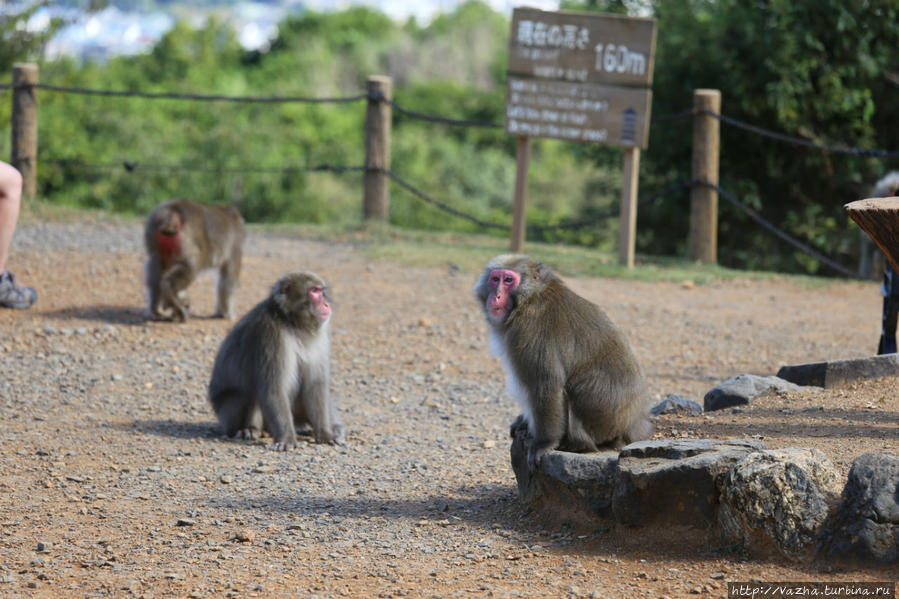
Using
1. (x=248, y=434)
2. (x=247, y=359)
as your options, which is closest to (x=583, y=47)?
(x=247, y=359)

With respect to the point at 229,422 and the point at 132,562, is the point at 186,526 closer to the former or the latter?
the point at 132,562

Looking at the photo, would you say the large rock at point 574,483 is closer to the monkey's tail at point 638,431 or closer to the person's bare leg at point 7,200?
the monkey's tail at point 638,431

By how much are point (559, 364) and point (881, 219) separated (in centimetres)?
126

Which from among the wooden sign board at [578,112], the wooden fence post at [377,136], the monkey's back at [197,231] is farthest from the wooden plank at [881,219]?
the wooden fence post at [377,136]

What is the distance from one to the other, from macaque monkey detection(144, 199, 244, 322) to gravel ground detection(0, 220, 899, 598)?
0.21 m

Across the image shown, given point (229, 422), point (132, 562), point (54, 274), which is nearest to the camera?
point (132, 562)

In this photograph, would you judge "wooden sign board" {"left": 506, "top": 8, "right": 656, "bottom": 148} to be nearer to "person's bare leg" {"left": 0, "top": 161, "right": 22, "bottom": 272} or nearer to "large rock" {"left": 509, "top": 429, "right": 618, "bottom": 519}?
"person's bare leg" {"left": 0, "top": 161, "right": 22, "bottom": 272}

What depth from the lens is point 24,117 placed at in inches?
421

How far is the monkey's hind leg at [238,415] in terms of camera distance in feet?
18.7

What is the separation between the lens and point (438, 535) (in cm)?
418

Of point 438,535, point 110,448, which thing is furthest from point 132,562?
point 110,448

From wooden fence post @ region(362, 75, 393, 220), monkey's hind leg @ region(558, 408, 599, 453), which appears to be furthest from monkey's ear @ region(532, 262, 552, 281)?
wooden fence post @ region(362, 75, 393, 220)

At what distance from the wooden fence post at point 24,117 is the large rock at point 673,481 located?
839 cm

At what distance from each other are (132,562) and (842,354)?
519 cm
